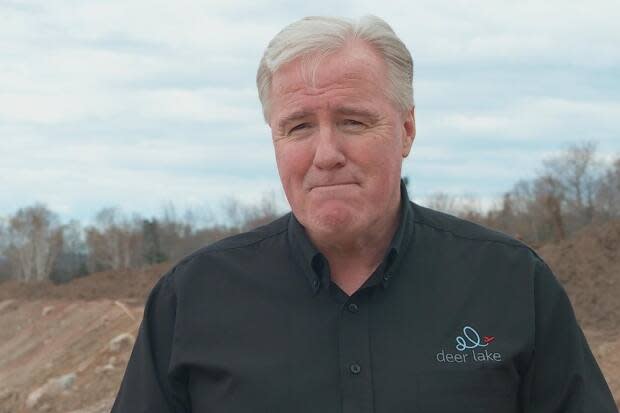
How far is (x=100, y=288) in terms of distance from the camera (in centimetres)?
2748

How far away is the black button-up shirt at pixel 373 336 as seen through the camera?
2.67m

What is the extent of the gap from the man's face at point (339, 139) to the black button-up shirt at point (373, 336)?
18 cm

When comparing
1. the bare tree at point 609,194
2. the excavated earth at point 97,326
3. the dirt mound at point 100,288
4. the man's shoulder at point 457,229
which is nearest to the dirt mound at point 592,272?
the excavated earth at point 97,326

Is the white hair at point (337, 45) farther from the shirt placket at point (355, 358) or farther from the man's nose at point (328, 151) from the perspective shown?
the shirt placket at point (355, 358)

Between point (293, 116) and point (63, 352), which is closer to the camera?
point (293, 116)

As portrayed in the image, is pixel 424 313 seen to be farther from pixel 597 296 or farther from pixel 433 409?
pixel 597 296

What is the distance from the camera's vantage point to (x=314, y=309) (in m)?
2.78

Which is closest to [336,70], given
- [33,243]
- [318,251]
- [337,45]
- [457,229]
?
[337,45]

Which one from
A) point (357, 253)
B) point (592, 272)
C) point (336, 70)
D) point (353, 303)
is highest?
point (592, 272)

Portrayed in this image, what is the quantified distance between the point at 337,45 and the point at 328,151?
0.33m

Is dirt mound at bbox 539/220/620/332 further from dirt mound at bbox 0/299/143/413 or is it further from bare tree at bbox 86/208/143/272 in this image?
bare tree at bbox 86/208/143/272

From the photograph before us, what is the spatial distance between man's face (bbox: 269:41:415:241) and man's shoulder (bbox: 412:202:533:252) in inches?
10.8

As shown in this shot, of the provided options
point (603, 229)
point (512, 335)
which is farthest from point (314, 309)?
point (603, 229)

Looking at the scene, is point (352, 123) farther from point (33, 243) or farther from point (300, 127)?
point (33, 243)
